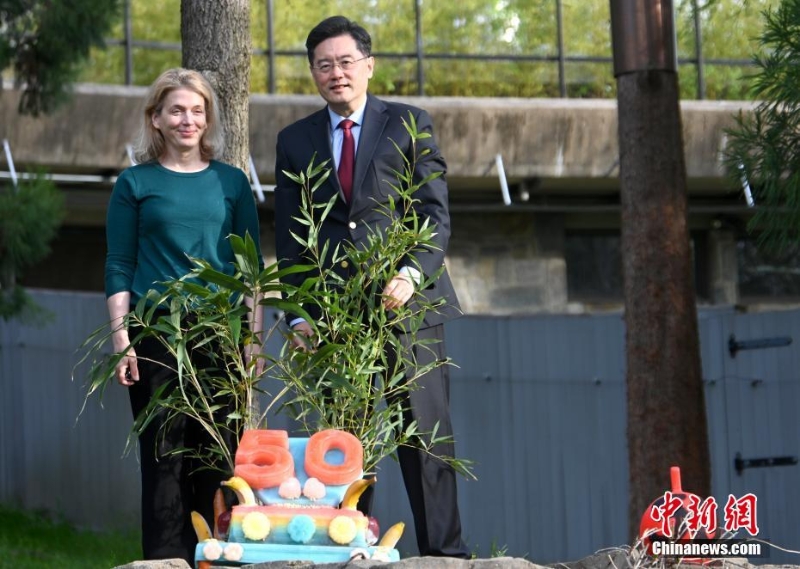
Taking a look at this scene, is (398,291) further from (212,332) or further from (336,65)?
(336,65)

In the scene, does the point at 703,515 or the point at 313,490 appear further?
the point at 313,490

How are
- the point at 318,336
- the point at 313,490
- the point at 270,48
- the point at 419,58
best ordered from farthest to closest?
1. the point at 419,58
2. the point at 270,48
3. the point at 318,336
4. the point at 313,490

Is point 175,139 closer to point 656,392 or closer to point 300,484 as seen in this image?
point 300,484

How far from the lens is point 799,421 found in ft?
25.3

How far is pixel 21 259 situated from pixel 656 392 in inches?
128

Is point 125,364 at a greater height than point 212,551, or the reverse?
point 125,364

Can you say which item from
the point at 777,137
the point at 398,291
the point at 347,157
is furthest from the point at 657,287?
the point at 398,291

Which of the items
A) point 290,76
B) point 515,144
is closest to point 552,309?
point 515,144

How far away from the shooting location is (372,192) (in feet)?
13.2

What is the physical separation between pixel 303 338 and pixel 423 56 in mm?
9081

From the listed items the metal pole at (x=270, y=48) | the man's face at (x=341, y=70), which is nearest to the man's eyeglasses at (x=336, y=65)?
the man's face at (x=341, y=70)

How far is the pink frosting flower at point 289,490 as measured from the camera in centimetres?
335

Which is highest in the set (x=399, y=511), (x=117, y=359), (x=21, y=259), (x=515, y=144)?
(x=515, y=144)

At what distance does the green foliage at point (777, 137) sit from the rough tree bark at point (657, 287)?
64cm
